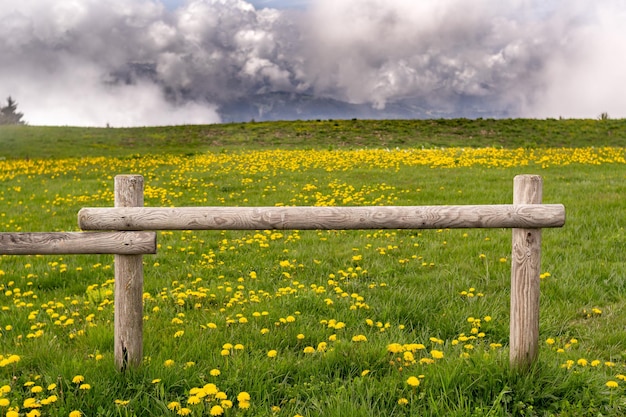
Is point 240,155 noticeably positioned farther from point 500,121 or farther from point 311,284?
point 500,121

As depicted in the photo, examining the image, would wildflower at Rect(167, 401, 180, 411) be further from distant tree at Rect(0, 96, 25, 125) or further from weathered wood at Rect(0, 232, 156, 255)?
distant tree at Rect(0, 96, 25, 125)

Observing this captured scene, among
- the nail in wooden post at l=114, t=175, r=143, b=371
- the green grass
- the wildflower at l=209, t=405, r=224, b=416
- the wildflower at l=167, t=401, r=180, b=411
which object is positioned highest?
the green grass

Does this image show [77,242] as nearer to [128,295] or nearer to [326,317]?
[128,295]

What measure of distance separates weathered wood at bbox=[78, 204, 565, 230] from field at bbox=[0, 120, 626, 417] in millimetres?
1176

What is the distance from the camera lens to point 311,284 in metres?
6.70

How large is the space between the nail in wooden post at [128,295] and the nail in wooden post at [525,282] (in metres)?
Result: 3.21

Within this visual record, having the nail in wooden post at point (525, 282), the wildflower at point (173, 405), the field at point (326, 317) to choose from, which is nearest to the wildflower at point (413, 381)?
the field at point (326, 317)

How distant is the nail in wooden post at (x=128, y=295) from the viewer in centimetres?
418

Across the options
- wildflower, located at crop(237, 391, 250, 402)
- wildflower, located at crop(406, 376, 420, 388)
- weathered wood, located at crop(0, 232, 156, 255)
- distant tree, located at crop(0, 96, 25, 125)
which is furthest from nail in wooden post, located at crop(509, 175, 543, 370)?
distant tree, located at crop(0, 96, 25, 125)

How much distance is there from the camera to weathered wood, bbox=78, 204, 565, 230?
402 centimetres

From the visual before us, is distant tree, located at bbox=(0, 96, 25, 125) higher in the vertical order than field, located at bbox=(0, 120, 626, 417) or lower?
higher

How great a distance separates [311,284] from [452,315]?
1887 millimetres

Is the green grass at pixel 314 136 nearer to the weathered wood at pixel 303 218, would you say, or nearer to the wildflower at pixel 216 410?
the weathered wood at pixel 303 218

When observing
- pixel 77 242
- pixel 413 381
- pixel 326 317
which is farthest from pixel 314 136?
pixel 413 381
